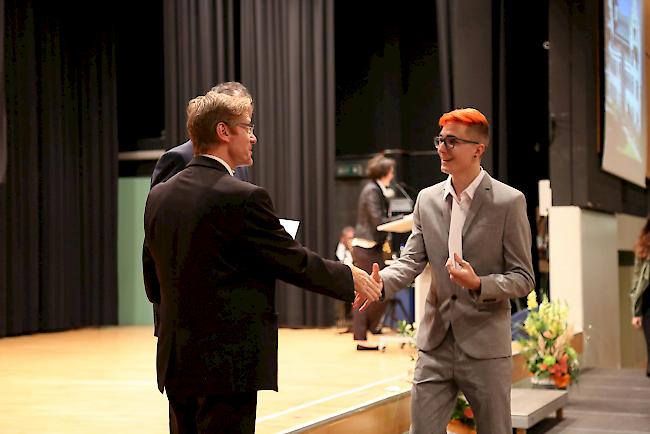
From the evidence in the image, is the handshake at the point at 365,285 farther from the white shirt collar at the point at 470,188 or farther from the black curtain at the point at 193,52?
the black curtain at the point at 193,52

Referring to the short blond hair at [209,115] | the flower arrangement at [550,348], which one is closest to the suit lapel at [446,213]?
the short blond hair at [209,115]

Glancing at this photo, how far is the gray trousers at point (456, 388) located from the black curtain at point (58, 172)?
21.7 ft

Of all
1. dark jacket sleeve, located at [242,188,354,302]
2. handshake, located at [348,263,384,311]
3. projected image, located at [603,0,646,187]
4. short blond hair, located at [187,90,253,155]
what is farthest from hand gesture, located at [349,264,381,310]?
projected image, located at [603,0,646,187]

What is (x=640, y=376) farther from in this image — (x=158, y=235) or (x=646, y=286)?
(x=158, y=235)

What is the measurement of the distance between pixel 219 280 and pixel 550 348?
4388 millimetres

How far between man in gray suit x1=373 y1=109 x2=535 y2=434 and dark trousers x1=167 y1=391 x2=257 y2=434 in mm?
878

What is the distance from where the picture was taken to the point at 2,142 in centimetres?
749

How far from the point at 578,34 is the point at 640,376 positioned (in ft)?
9.58

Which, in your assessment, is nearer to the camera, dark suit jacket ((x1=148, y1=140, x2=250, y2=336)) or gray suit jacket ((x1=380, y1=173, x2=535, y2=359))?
gray suit jacket ((x1=380, y1=173, x2=535, y2=359))

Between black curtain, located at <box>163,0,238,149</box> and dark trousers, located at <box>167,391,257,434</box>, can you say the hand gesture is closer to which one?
dark trousers, located at <box>167,391,257,434</box>

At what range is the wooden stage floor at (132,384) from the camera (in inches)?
167

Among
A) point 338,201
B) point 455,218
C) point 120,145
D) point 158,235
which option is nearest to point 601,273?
point 338,201

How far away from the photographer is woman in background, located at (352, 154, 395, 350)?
727cm

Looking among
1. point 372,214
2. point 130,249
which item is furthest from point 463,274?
point 130,249
